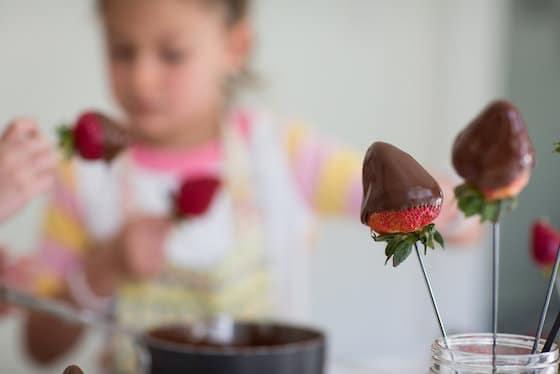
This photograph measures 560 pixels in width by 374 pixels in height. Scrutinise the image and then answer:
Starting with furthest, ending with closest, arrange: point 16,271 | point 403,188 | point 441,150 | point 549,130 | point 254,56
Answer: point 549,130, point 441,150, point 254,56, point 16,271, point 403,188

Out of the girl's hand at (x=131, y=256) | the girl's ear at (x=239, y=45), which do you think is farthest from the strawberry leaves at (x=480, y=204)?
the girl's ear at (x=239, y=45)

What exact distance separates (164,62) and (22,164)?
884mm

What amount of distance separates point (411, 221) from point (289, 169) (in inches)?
50.8

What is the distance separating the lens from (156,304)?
4.72 feet

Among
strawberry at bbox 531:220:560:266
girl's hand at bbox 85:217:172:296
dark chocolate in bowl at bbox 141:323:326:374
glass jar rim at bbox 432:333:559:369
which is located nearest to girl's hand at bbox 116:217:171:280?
girl's hand at bbox 85:217:172:296

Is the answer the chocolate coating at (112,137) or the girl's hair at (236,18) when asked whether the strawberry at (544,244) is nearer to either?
the chocolate coating at (112,137)

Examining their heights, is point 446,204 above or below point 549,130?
above

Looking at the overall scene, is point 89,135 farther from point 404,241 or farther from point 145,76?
point 145,76

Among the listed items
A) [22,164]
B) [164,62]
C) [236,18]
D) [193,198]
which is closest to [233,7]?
[236,18]

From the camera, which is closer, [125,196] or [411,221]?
[411,221]

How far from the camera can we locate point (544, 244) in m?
0.67

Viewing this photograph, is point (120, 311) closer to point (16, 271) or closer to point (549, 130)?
point (16, 271)

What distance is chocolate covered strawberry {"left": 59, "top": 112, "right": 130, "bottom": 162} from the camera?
2.09ft

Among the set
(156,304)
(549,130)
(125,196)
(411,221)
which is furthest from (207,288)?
(549,130)
